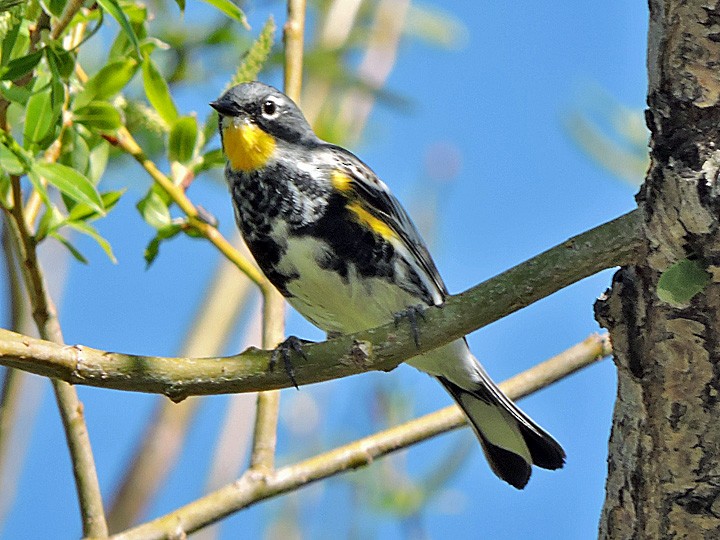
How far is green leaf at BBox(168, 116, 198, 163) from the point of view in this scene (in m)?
2.43

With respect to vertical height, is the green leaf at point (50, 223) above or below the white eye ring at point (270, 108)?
below

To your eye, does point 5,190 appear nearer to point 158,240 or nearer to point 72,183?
point 72,183

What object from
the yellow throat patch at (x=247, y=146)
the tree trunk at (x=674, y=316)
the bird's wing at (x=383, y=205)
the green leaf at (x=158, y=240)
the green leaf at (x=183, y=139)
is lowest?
the tree trunk at (x=674, y=316)

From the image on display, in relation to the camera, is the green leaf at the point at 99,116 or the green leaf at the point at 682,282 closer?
the green leaf at the point at 682,282

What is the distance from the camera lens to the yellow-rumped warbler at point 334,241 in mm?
2758

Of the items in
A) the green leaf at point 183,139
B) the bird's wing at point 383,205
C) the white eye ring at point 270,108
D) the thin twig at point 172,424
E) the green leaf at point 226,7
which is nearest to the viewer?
the green leaf at point 226,7

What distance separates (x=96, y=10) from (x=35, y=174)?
1.38 feet

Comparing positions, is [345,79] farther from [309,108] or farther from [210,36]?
[210,36]

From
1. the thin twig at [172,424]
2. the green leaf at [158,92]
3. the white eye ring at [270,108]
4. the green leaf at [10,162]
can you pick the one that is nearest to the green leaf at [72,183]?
the green leaf at [10,162]

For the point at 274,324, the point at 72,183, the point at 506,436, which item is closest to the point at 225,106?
the point at 274,324

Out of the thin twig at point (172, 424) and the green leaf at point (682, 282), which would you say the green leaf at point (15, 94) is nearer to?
the green leaf at point (682, 282)

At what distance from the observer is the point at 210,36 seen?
9.07 feet

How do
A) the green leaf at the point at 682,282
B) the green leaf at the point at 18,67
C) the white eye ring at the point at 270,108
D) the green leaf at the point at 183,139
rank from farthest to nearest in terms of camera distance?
the white eye ring at the point at 270,108, the green leaf at the point at 183,139, the green leaf at the point at 18,67, the green leaf at the point at 682,282

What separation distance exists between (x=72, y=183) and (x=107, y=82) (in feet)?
0.96
